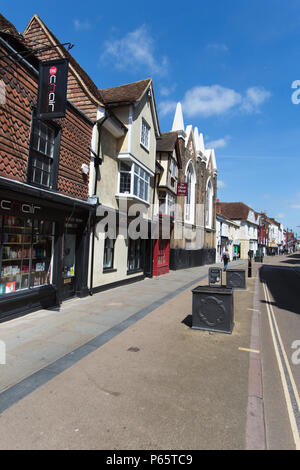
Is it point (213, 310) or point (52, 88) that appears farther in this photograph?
point (52, 88)

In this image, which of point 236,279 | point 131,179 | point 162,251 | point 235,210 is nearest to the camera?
point 131,179

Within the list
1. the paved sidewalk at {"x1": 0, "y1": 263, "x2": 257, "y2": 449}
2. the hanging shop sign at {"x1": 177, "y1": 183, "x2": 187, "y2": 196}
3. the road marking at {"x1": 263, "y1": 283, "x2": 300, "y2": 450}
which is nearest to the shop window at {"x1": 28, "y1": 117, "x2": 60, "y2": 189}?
the paved sidewalk at {"x1": 0, "y1": 263, "x2": 257, "y2": 449}

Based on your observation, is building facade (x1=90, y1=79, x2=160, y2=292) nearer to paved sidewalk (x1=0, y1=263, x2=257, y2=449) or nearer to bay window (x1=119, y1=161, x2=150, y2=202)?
bay window (x1=119, y1=161, x2=150, y2=202)

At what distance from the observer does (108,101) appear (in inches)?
503

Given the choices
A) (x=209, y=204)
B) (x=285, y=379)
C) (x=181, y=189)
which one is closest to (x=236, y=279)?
(x=285, y=379)

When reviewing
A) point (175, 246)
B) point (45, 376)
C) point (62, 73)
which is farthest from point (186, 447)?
point (175, 246)

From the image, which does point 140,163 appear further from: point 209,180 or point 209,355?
point 209,180

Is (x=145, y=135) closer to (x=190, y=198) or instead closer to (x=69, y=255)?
(x=69, y=255)

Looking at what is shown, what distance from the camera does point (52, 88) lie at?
24.3 ft

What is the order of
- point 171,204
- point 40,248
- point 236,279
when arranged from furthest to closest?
1. point 171,204
2. point 236,279
3. point 40,248

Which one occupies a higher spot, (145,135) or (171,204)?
(145,135)

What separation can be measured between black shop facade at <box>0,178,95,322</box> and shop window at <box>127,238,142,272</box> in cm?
455

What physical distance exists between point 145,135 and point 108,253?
7.32 meters
